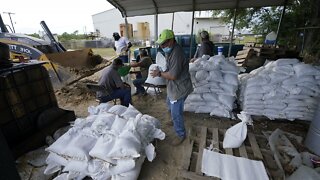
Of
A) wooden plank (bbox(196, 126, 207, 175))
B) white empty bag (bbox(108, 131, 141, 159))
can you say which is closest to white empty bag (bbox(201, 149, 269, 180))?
wooden plank (bbox(196, 126, 207, 175))

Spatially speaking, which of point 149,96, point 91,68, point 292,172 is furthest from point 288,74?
point 91,68

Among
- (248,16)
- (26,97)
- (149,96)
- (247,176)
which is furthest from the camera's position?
(248,16)

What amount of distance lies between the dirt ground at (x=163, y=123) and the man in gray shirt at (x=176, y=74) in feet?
0.89

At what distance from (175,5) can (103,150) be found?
5628 millimetres

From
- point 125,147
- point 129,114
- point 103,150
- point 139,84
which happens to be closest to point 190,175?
point 125,147

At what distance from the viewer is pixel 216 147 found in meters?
2.60

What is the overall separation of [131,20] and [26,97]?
72.9ft

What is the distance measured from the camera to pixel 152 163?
249 centimetres

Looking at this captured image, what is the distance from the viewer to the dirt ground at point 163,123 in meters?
2.39

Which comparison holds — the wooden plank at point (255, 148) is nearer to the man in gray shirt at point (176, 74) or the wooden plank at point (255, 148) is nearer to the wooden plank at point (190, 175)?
the wooden plank at point (190, 175)

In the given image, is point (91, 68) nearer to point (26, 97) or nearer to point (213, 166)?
point (26, 97)

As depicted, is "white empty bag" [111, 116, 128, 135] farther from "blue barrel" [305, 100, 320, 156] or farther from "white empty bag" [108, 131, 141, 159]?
"blue barrel" [305, 100, 320, 156]

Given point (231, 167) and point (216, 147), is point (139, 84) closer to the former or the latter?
point (216, 147)

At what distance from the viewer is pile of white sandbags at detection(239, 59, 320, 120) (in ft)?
9.93
